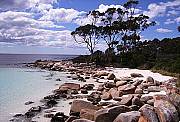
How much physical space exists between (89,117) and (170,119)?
12.8 ft

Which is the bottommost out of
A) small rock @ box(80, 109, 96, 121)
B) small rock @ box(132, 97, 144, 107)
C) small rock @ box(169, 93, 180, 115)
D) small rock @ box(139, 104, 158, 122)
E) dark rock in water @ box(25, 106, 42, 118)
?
dark rock in water @ box(25, 106, 42, 118)

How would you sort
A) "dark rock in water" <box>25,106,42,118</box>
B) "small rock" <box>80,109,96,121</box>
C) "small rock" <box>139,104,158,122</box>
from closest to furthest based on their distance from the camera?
"small rock" <box>139,104,158,122</box> → "small rock" <box>80,109,96,121</box> → "dark rock in water" <box>25,106,42,118</box>

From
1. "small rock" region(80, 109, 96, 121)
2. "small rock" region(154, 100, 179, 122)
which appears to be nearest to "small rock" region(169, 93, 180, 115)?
"small rock" region(154, 100, 179, 122)

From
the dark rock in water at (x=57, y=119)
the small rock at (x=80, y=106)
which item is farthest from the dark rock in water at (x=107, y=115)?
the small rock at (x=80, y=106)

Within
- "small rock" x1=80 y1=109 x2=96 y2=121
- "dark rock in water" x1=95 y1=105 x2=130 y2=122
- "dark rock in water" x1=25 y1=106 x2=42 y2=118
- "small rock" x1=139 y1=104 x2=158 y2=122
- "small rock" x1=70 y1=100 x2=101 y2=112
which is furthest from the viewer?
"dark rock in water" x1=25 y1=106 x2=42 y2=118

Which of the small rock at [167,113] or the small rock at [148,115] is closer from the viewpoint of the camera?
the small rock at [148,115]

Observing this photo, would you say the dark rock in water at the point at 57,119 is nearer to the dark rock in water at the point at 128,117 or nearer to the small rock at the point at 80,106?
the small rock at the point at 80,106

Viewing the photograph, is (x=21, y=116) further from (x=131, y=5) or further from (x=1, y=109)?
(x=131, y=5)

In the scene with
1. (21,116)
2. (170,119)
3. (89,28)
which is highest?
(89,28)

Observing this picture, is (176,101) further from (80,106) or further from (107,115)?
(80,106)

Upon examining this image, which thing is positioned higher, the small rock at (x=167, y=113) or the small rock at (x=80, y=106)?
the small rock at (x=167, y=113)

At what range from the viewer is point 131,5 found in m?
64.4

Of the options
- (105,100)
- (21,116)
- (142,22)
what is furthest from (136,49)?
(21,116)

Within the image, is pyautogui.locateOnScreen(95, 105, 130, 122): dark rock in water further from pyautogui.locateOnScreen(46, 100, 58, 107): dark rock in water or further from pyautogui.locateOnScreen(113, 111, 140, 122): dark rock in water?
pyautogui.locateOnScreen(46, 100, 58, 107): dark rock in water
